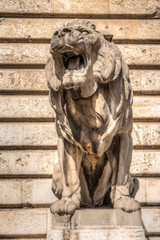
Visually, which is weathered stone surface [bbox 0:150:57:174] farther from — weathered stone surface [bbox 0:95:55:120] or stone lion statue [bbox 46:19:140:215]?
stone lion statue [bbox 46:19:140:215]

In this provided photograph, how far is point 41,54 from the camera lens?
259 inches

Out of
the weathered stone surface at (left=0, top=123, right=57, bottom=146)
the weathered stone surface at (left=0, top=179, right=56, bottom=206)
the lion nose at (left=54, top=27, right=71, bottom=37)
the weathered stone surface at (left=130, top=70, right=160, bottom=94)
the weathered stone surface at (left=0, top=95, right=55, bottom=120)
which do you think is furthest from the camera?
the weathered stone surface at (left=130, top=70, right=160, bottom=94)

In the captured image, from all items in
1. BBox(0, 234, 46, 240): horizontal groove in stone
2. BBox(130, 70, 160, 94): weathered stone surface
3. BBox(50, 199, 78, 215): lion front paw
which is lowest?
BBox(0, 234, 46, 240): horizontal groove in stone

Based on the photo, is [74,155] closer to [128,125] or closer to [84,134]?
[84,134]

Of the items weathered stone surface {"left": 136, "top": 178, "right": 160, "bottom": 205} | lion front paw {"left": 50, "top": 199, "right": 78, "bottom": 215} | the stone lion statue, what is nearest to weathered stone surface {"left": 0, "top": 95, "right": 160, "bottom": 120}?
weathered stone surface {"left": 136, "top": 178, "right": 160, "bottom": 205}

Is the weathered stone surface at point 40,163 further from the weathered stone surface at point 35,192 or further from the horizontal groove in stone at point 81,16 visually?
the horizontal groove in stone at point 81,16

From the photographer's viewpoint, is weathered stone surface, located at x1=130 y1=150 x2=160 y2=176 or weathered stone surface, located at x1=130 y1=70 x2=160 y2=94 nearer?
weathered stone surface, located at x1=130 y1=150 x2=160 y2=176

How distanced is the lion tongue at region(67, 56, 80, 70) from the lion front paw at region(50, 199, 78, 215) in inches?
49.7

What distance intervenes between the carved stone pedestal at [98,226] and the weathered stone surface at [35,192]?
1.93 m

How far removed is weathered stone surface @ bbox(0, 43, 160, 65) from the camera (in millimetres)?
6559

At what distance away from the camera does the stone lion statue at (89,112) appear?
12.9ft

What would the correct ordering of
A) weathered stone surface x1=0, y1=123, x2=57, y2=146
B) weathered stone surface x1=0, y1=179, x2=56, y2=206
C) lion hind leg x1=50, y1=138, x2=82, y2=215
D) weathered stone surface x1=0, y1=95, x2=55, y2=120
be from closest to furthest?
lion hind leg x1=50, y1=138, x2=82, y2=215 → weathered stone surface x1=0, y1=179, x2=56, y2=206 → weathered stone surface x1=0, y1=123, x2=57, y2=146 → weathered stone surface x1=0, y1=95, x2=55, y2=120

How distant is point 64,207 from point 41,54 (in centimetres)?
309

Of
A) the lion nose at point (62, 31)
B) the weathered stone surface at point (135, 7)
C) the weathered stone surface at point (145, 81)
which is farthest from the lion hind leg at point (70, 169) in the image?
the weathered stone surface at point (135, 7)
